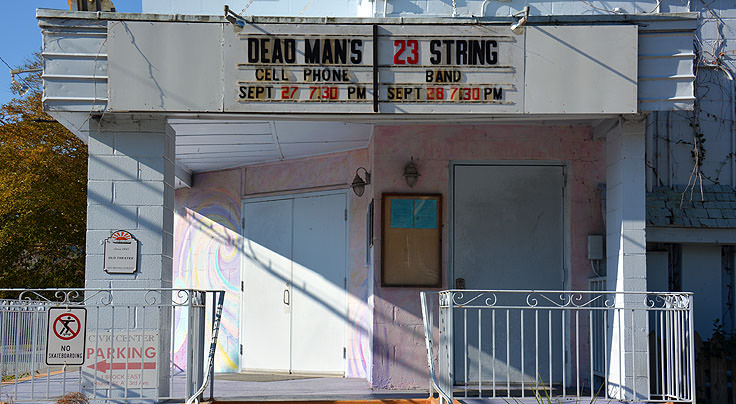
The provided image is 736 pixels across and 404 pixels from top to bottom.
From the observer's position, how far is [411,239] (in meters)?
9.02

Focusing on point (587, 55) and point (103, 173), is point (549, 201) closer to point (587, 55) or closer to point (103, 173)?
point (587, 55)

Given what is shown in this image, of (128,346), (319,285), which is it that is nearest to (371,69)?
(128,346)

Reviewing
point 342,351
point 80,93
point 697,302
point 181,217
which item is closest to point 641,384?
point 697,302

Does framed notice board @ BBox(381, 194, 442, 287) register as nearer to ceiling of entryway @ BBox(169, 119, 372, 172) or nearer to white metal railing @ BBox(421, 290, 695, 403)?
white metal railing @ BBox(421, 290, 695, 403)

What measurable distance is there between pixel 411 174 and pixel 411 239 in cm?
71

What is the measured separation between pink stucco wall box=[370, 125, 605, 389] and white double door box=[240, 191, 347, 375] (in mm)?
1680

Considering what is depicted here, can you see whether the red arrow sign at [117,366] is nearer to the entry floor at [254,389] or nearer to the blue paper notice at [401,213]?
the entry floor at [254,389]

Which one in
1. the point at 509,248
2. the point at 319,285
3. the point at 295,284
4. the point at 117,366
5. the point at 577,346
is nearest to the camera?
the point at 117,366

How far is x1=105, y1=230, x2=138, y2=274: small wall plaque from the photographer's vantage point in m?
7.36

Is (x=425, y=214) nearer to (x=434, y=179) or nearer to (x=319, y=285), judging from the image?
(x=434, y=179)

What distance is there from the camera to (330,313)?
10.7m

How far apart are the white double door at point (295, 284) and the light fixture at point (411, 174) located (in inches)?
69.7

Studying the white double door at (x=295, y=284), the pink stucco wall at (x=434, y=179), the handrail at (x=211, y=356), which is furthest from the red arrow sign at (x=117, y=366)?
the white double door at (x=295, y=284)

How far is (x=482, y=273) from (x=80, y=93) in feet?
14.9
